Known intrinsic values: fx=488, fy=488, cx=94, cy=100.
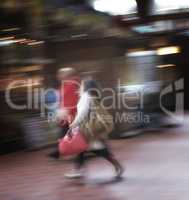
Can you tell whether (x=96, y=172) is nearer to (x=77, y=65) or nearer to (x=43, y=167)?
(x=43, y=167)

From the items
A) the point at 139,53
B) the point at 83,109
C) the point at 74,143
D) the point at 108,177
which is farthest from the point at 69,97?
the point at 139,53

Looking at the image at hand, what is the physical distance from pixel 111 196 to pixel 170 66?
44.7ft

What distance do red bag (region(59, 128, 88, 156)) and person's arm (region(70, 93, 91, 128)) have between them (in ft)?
0.64

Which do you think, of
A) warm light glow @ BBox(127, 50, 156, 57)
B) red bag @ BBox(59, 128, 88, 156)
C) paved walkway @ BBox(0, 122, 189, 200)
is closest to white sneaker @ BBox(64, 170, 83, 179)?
paved walkway @ BBox(0, 122, 189, 200)

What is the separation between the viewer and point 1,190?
7504mm

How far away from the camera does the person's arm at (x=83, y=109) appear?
7.30m

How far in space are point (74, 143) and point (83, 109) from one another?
1.88 ft

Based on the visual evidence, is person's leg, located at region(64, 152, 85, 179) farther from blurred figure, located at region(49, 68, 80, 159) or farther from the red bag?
blurred figure, located at region(49, 68, 80, 159)

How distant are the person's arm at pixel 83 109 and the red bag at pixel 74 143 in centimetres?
19

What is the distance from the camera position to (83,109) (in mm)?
7289

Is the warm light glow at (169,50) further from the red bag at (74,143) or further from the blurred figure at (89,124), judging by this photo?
the red bag at (74,143)

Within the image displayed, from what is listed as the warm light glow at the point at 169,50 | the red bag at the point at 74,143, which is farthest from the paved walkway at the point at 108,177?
the warm light glow at the point at 169,50

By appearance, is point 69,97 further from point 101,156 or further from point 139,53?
point 139,53

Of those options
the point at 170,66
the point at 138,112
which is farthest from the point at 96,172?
the point at 170,66
